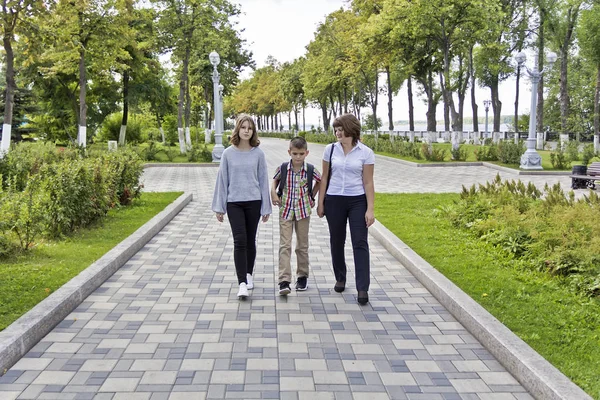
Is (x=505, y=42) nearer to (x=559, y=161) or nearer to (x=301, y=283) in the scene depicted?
(x=559, y=161)

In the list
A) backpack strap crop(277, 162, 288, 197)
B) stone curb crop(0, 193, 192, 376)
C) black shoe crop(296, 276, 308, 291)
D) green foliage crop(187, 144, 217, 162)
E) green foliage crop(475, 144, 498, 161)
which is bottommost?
black shoe crop(296, 276, 308, 291)

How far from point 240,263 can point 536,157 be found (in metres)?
17.9

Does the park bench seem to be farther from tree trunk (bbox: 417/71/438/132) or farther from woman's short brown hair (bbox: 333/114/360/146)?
tree trunk (bbox: 417/71/438/132)

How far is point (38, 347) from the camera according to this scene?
416 centimetres

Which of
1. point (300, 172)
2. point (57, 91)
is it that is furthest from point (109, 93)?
point (300, 172)

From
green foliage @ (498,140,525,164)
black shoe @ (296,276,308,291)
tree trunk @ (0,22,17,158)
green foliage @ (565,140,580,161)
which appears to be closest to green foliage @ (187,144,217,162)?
tree trunk @ (0,22,17,158)

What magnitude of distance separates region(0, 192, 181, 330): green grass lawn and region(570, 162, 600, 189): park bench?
38.6 ft

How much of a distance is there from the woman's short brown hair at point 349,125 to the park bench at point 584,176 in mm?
11786

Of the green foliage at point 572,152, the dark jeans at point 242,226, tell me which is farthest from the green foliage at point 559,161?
the dark jeans at point 242,226

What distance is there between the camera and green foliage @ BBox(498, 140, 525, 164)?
878 inches

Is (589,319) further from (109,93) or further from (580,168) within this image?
(109,93)

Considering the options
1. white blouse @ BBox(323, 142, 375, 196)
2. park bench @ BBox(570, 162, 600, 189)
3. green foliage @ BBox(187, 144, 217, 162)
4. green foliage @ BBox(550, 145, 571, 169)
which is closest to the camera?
white blouse @ BBox(323, 142, 375, 196)

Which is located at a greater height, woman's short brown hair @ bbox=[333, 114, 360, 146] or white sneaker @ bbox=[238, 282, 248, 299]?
woman's short brown hair @ bbox=[333, 114, 360, 146]

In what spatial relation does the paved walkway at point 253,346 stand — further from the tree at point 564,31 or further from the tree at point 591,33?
the tree at point 564,31
